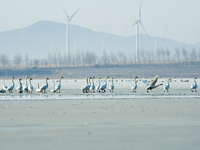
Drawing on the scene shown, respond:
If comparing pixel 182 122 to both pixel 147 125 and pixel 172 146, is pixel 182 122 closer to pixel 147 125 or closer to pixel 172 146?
pixel 147 125

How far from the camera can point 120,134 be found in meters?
17.3

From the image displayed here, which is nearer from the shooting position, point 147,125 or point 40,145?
point 40,145

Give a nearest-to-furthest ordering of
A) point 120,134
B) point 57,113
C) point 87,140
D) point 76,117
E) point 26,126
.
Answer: point 87,140 < point 120,134 < point 26,126 < point 76,117 < point 57,113

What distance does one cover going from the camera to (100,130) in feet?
60.3

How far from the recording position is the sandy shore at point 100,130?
15.1 m

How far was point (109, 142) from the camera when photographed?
15.6 metres

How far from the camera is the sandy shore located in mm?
15148

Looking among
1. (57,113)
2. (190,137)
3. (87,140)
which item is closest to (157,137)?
(190,137)

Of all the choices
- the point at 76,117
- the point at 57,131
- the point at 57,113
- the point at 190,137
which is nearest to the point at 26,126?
the point at 57,131

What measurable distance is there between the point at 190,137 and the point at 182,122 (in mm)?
4423

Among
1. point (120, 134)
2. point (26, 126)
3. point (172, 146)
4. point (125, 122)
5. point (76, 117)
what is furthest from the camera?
point (76, 117)

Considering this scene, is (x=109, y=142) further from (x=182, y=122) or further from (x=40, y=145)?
(x=182, y=122)

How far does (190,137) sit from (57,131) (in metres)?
5.46

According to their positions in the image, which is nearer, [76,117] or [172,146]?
[172,146]
